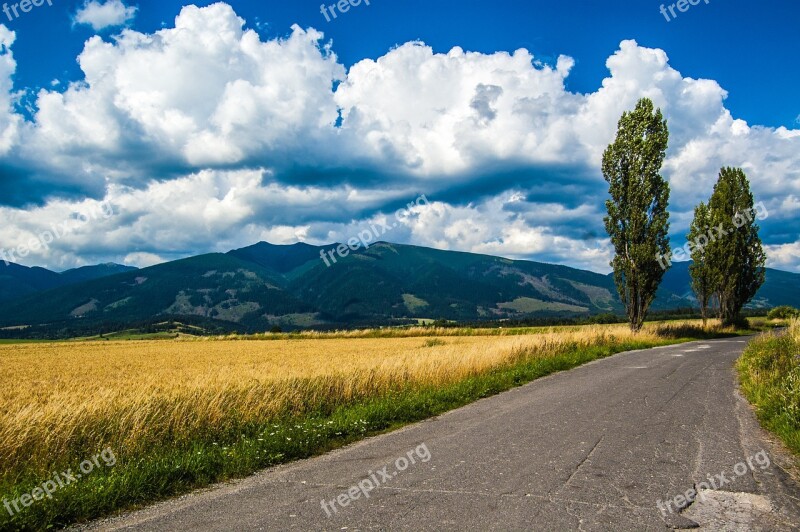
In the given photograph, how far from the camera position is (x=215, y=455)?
8.34 metres

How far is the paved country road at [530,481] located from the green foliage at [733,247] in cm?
4565

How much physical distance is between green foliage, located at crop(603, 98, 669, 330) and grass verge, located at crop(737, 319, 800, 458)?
822 inches

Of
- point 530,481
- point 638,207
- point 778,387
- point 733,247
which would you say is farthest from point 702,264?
point 530,481

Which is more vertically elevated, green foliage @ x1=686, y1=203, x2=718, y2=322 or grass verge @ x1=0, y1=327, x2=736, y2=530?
green foliage @ x1=686, y1=203, x2=718, y2=322

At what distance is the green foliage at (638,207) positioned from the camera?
130 ft

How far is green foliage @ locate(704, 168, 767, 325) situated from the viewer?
49.8 meters

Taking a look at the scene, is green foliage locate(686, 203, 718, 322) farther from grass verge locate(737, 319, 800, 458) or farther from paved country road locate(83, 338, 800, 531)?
paved country road locate(83, 338, 800, 531)

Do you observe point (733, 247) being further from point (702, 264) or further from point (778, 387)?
point (778, 387)

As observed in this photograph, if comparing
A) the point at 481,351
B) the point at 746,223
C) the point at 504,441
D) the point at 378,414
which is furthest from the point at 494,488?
the point at 746,223

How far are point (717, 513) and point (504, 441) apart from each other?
12.1ft

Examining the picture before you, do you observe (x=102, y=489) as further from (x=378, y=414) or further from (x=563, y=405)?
(x=563, y=405)

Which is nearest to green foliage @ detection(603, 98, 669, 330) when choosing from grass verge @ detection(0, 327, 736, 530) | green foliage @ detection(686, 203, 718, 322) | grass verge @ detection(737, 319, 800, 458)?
green foliage @ detection(686, 203, 718, 322)

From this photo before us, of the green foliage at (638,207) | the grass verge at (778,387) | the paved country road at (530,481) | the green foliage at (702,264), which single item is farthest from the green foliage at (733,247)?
the paved country road at (530,481)

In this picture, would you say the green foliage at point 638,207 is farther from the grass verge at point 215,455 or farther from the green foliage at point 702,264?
the grass verge at point 215,455
